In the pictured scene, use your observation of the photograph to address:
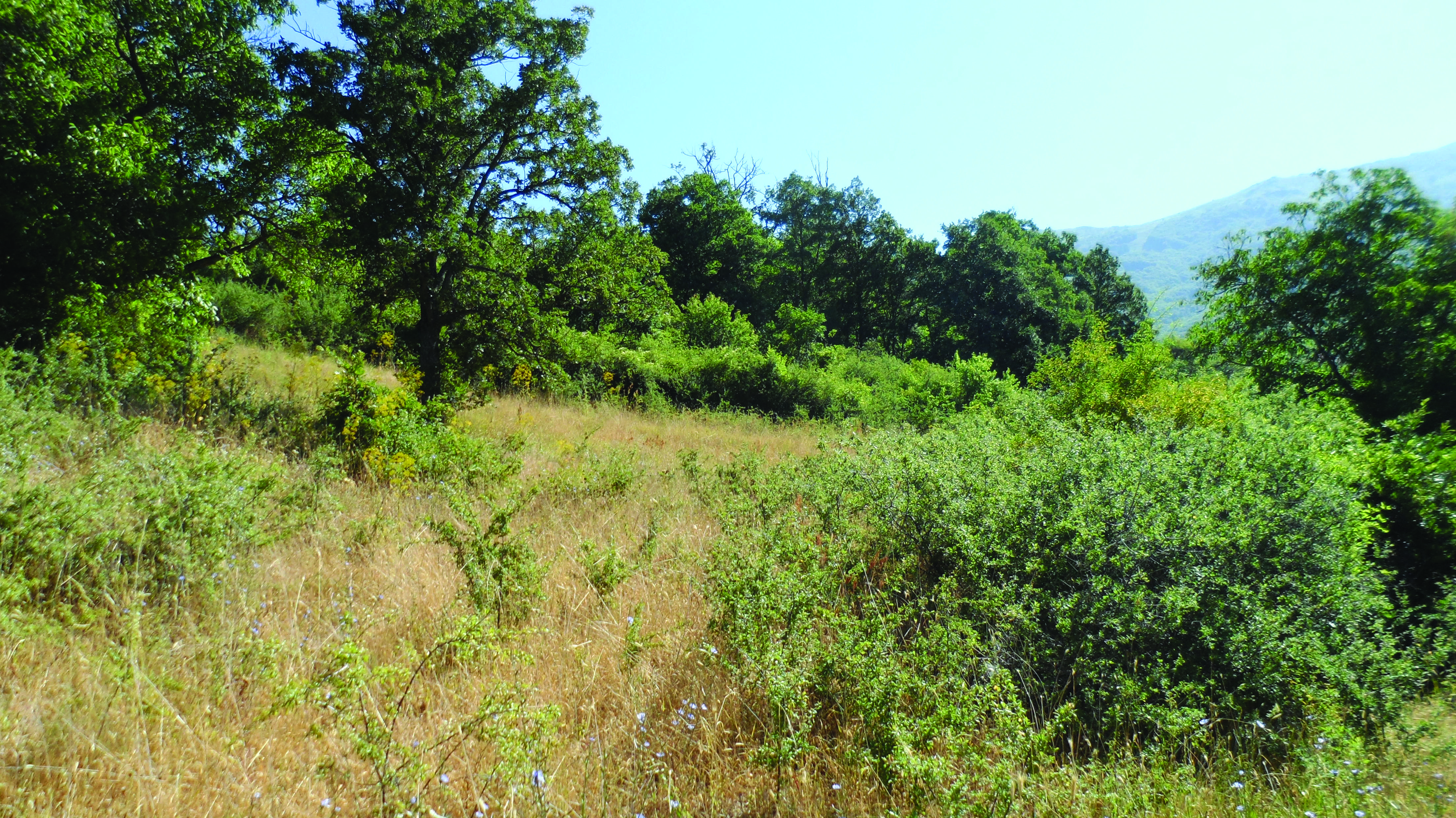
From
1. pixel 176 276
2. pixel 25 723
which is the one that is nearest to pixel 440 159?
pixel 176 276

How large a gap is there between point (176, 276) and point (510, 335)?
14.8 ft

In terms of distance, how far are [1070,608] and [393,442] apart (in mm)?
6354

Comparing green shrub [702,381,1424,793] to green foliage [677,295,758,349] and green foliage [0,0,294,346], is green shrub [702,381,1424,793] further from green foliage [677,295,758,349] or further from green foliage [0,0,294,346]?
green foliage [677,295,758,349]

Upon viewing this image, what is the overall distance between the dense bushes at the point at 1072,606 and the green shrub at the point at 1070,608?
2cm

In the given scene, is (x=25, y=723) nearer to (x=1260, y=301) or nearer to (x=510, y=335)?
(x=510, y=335)

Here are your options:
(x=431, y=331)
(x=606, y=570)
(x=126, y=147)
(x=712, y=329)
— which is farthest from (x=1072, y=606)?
(x=712, y=329)

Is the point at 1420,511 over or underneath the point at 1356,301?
underneath

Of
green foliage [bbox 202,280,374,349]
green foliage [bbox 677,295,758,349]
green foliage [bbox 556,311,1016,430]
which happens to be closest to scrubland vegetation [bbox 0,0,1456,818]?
green foliage [bbox 556,311,1016,430]

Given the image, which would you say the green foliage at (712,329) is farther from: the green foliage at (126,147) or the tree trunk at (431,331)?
the green foliage at (126,147)

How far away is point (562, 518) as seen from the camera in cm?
561

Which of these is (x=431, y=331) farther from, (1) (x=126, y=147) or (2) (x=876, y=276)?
(2) (x=876, y=276)

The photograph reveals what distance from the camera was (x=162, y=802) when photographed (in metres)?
2.20

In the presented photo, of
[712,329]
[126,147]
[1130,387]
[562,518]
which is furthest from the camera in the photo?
[712,329]

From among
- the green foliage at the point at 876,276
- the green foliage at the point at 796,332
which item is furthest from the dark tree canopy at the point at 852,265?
the green foliage at the point at 796,332
